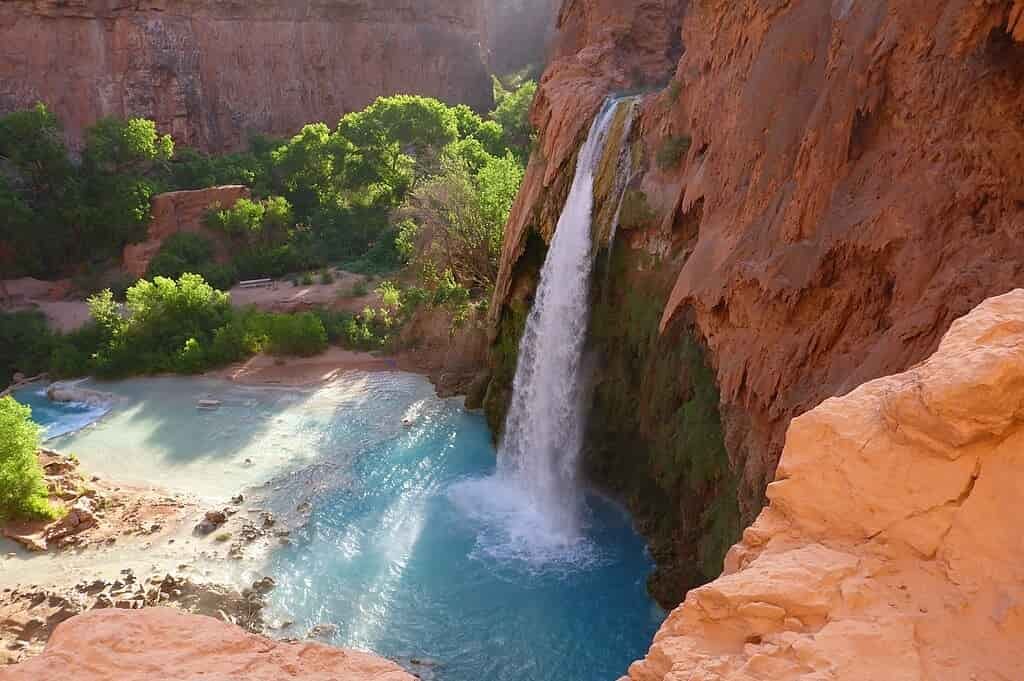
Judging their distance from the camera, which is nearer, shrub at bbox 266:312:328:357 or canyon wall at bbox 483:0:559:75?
shrub at bbox 266:312:328:357

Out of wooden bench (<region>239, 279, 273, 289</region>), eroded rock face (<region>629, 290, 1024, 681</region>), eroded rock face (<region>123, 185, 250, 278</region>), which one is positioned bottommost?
wooden bench (<region>239, 279, 273, 289</region>)

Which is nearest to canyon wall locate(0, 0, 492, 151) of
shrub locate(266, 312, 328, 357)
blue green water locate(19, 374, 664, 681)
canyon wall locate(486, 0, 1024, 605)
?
shrub locate(266, 312, 328, 357)

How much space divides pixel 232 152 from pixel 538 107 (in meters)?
26.5

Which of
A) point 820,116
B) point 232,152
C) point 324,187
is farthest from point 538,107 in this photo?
point 232,152

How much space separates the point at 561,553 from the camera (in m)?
12.1

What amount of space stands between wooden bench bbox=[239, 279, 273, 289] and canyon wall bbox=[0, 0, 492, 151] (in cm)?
1385

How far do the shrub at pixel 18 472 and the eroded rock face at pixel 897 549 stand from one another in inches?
486

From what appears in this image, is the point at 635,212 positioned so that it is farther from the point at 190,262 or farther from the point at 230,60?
the point at 230,60

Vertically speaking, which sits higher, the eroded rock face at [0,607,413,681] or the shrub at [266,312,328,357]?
the eroded rock face at [0,607,413,681]

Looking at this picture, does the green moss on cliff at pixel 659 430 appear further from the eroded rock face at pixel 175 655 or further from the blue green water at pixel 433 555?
the eroded rock face at pixel 175 655

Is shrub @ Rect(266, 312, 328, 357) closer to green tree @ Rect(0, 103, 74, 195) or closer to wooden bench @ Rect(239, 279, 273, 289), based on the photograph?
wooden bench @ Rect(239, 279, 273, 289)

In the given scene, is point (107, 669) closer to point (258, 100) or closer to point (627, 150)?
point (627, 150)

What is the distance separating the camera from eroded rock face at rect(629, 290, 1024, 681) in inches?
108

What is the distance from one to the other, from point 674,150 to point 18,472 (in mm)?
11844
